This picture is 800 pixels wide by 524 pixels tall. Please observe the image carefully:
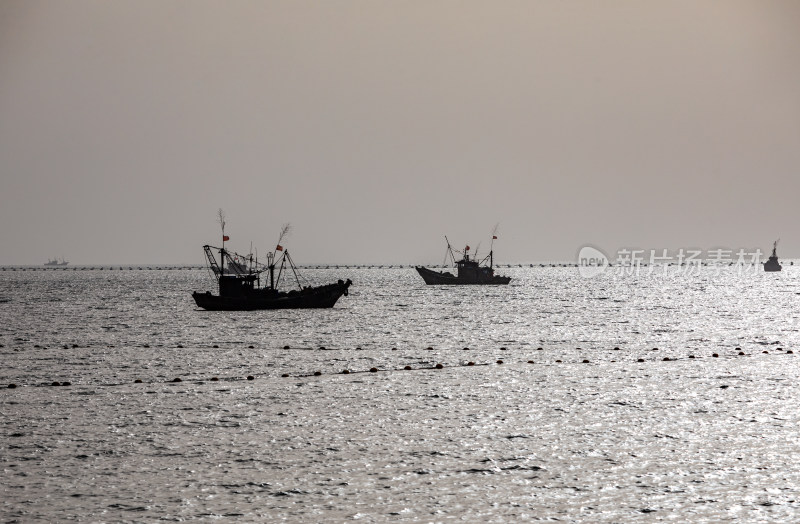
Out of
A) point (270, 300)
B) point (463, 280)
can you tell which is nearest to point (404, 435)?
point (270, 300)

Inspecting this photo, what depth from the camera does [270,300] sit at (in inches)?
3474

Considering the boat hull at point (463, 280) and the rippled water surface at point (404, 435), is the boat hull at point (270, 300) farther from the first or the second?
the boat hull at point (463, 280)

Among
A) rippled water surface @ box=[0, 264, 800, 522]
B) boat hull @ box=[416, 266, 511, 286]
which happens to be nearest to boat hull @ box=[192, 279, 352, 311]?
rippled water surface @ box=[0, 264, 800, 522]

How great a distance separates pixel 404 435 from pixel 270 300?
67540mm

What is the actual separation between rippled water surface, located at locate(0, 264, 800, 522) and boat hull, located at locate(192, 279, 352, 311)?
3761 cm

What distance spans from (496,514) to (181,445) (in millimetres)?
8840

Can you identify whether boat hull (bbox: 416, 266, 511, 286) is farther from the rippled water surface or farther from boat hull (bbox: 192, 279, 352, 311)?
the rippled water surface

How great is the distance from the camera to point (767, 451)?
19.4m

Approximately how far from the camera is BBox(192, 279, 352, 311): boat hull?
8794 cm

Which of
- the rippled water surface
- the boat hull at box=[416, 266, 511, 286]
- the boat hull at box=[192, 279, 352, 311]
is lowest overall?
the rippled water surface

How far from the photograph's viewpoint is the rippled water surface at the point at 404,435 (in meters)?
15.4

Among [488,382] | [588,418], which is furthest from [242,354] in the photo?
[588,418]

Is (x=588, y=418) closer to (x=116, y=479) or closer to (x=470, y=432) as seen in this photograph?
(x=470, y=432)

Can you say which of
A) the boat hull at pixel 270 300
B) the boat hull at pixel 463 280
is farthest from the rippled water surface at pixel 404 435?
the boat hull at pixel 463 280
